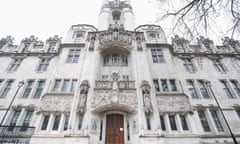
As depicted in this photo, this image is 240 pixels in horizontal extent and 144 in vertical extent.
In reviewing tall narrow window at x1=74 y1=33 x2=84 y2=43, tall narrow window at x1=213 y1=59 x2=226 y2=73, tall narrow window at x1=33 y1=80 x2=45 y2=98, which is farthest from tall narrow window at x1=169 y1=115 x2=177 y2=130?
tall narrow window at x1=74 y1=33 x2=84 y2=43

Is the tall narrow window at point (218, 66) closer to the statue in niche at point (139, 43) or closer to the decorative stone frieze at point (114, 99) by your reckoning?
the statue in niche at point (139, 43)

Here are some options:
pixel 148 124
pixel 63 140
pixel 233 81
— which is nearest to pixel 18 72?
pixel 63 140

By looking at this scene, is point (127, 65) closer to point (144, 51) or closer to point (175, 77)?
point (144, 51)

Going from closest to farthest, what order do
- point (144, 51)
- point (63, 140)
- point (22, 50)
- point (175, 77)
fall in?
point (63, 140)
point (175, 77)
point (144, 51)
point (22, 50)

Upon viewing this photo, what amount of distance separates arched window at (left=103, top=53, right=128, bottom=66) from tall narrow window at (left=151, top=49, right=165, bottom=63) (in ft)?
11.0

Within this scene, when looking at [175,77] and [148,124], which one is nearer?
[148,124]

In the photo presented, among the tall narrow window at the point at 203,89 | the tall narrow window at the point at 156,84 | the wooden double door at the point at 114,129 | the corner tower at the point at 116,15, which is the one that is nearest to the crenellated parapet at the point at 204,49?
the tall narrow window at the point at 203,89

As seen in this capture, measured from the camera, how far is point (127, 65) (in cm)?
1496

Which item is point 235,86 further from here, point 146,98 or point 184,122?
point 146,98

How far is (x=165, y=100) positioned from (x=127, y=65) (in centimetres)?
564

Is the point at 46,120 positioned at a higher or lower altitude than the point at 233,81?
lower

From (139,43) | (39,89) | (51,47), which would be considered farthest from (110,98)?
(51,47)

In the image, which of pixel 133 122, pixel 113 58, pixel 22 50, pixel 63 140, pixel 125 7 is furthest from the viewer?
pixel 125 7

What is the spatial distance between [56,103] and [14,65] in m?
9.53
